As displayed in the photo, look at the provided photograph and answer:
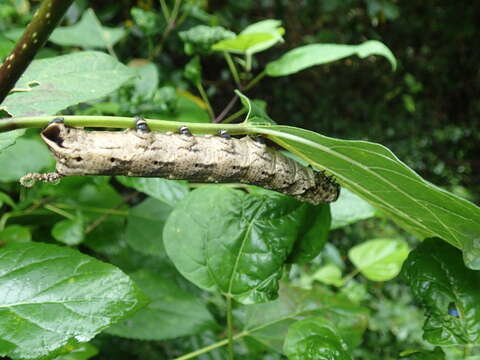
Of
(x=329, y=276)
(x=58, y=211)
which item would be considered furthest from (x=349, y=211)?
(x=58, y=211)

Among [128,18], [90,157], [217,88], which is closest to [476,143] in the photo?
[217,88]

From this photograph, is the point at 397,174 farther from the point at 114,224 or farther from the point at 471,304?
the point at 114,224

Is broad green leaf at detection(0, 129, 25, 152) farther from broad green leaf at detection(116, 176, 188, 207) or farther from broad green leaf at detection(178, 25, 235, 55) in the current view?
broad green leaf at detection(178, 25, 235, 55)

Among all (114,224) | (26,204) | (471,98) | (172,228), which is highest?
(172,228)

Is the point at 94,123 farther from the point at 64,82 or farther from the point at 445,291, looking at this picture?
the point at 445,291

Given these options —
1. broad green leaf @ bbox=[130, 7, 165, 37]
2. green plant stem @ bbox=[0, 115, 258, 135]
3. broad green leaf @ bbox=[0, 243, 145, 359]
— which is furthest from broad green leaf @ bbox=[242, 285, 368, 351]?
broad green leaf @ bbox=[130, 7, 165, 37]

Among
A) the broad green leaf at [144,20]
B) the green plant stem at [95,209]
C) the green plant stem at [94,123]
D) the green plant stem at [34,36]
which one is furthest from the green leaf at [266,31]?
the green plant stem at [34,36]
